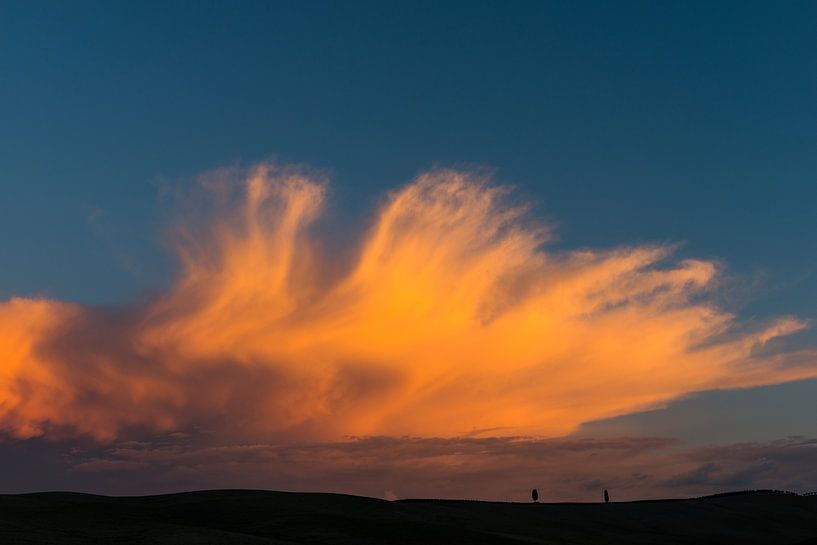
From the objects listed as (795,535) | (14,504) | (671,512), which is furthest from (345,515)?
(795,535)

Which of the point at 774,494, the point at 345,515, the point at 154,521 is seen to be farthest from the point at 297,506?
the point at 774,494

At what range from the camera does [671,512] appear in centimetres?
9075

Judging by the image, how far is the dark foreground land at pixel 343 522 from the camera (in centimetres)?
5022

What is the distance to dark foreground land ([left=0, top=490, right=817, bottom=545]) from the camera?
165ft

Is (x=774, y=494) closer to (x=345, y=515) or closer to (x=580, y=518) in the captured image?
(x=580, y=518)

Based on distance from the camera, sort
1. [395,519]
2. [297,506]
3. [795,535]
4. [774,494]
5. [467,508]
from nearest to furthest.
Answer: [395,519]
[297,506]
[467,508]
[795,535]
[774,494]

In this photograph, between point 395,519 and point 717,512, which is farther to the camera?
point 717,512

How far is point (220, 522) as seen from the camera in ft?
191

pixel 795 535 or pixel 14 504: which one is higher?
pixel 14 504

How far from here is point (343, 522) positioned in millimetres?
59094

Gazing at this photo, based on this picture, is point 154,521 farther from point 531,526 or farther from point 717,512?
point 717,512

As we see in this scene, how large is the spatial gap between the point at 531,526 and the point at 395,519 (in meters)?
13.9

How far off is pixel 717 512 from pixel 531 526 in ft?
119

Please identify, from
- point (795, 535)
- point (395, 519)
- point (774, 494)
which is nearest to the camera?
point (395, 519)
